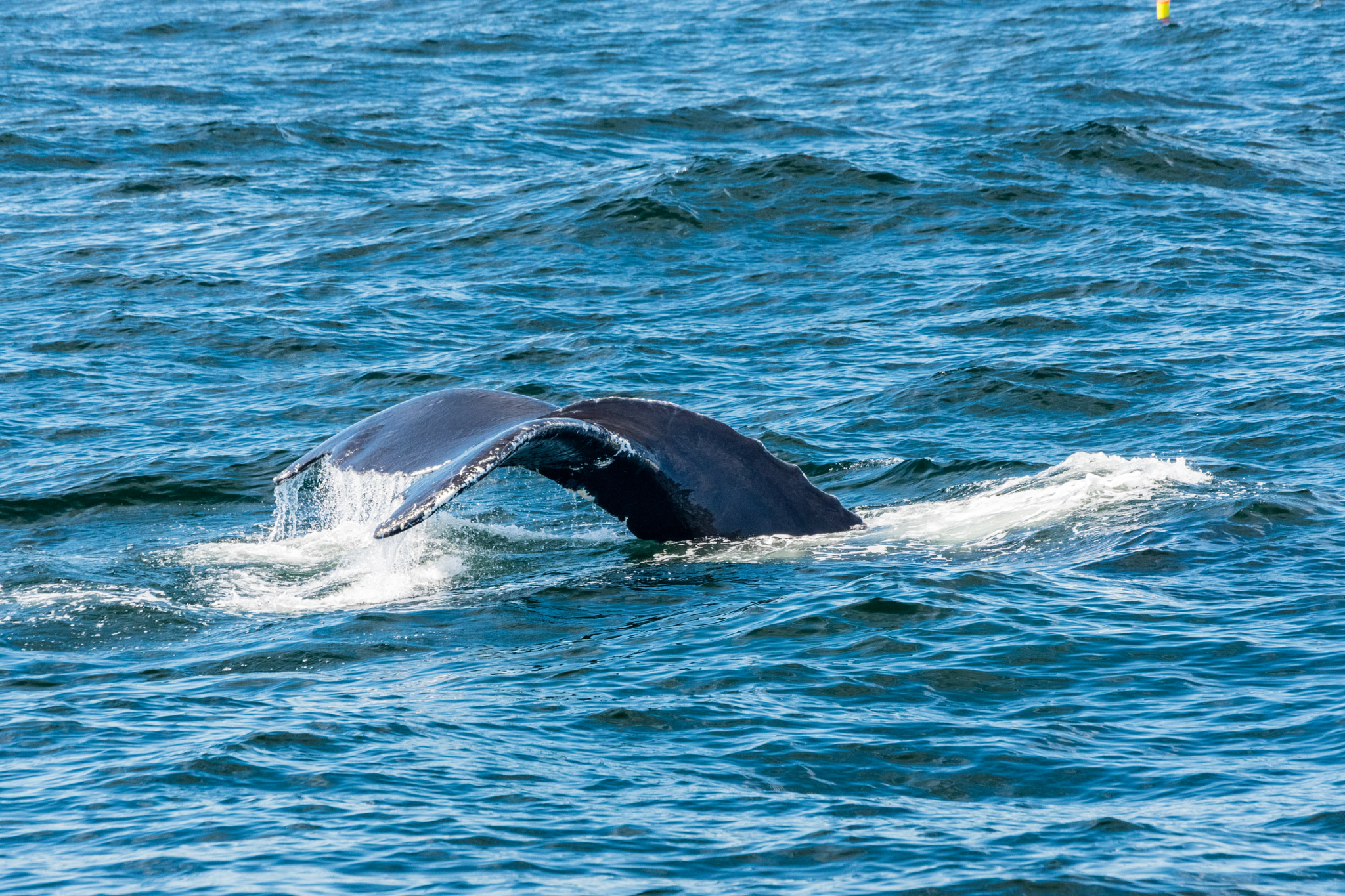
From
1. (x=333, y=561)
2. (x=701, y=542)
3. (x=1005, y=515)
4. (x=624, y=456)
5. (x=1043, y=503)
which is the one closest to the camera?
(x=624, y=456)

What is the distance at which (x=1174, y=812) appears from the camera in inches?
253

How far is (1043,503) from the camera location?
1080cm

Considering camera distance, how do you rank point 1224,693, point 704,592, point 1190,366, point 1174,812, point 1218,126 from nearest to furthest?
point 1174,812 → point 1224,693 → point 704,592 → point 1190,366 → point 1218,126

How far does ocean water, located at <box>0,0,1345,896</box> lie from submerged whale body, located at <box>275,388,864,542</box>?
23 centimetres

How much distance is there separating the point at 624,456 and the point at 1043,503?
3212 millimetres

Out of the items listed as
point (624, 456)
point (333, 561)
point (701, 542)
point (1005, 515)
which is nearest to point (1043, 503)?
point (1005, 515)

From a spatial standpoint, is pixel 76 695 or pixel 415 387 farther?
pixel 415 387

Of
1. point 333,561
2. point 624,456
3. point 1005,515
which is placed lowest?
point 1005,515

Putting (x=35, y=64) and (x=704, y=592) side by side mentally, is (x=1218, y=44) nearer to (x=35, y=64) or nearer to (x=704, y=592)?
(x=35, y=64)

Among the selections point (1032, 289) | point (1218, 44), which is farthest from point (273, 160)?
point (1218, 44)

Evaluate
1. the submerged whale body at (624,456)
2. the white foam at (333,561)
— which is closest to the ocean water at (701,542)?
the white foam at (333,561)

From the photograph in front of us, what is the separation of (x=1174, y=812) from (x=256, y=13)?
116 feet

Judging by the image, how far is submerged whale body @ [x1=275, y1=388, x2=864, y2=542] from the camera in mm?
8641

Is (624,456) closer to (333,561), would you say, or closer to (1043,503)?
(333,561)
